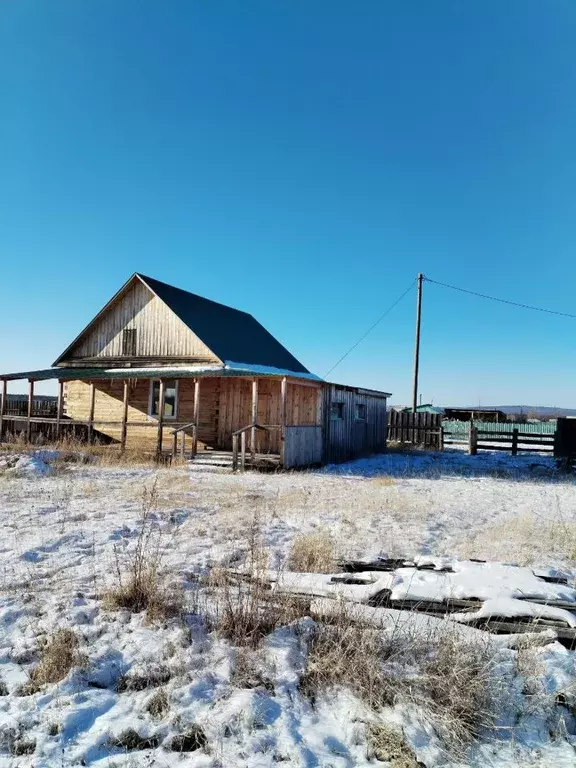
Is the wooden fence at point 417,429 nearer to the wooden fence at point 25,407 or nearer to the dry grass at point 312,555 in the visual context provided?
the wooden fence at point 25,407

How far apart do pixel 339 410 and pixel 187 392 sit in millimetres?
5908

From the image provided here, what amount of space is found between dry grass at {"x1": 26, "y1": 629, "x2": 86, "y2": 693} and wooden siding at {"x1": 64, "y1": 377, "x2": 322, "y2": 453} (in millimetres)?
13703

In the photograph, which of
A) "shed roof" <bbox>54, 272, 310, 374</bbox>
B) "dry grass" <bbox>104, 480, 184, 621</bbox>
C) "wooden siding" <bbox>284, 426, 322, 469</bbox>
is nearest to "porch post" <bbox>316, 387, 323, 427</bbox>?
"wooden siding" <bbox>284, 426, 322, 469</bbox>

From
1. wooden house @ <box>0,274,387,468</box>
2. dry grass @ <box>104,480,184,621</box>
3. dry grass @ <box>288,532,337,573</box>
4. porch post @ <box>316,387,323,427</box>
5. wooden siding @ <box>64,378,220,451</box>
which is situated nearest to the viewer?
dry grass @ <box>104,480,184,621</box>

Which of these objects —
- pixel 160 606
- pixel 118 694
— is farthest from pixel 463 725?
pixel 160 606

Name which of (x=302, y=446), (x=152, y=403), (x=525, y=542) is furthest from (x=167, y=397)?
(x=525, y=542)

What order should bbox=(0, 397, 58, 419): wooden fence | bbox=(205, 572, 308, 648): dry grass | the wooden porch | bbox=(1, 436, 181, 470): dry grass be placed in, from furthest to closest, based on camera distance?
bbox=(0, 397, 58, 419): wooden fence
the wooden porch
bbox=(1, 436, 181, 470): dry grass
bbox=(205, 572, 308, 648): dry grass

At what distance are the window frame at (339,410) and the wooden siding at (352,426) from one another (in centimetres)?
4

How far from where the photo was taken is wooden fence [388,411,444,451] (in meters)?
26.6

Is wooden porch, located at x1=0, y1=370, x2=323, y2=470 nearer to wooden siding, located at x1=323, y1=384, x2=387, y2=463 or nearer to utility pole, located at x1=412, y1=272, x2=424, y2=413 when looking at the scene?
wooden siding, located at x1=323, y1=384, x2=387, y2=463

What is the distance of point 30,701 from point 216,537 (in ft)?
12.6

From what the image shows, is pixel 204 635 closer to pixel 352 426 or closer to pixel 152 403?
pixel 152 403

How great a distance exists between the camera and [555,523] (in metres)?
8.70

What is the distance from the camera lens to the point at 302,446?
55.6ft
